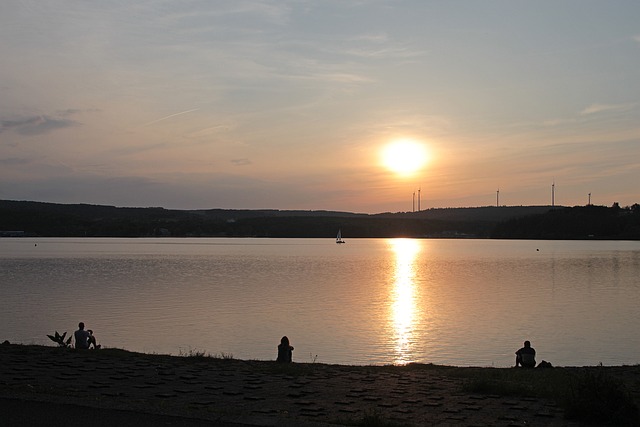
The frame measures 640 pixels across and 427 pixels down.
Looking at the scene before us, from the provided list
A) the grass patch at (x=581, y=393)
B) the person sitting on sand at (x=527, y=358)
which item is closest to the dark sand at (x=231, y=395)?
the grass patch at (x=581, y=393)

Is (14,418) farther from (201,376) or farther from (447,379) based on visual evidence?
(447,379)

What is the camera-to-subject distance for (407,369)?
1502 cm

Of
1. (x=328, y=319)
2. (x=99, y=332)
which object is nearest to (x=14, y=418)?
(x=99, y=332)

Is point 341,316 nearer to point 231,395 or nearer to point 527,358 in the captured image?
point 527,358

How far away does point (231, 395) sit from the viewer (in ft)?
35.6

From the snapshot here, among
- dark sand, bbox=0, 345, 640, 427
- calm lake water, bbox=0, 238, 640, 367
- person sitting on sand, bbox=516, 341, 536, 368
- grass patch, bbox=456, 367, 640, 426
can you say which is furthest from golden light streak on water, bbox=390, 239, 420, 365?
grass patch, bbox=456, 367, 640, 426

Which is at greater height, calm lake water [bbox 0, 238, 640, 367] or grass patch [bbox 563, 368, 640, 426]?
grass patch [bbox 563, 368, 640, 426]

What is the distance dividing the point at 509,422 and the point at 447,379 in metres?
3.75

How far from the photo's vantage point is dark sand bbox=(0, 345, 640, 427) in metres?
9.00

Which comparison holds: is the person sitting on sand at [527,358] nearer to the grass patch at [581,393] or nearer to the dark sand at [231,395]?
the dark sand at [231,395]

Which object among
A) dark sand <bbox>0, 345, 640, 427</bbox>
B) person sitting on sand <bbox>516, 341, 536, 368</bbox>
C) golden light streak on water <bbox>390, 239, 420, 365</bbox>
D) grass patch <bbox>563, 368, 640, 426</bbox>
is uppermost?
grass patch <bbox>563, 368, 640, 426</bbox>

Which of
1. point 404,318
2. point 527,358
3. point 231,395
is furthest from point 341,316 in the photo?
point 231,395

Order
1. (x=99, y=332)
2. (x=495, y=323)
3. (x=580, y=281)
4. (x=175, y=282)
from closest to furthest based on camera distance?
(x=99, y=332), (x=495, y=323), (x=175, y=282), (x=580, y=281)

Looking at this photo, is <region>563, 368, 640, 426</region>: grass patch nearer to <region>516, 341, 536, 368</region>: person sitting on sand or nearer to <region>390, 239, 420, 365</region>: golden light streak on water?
<region>516, 341, 536, 368</region>: person sitting on sand
